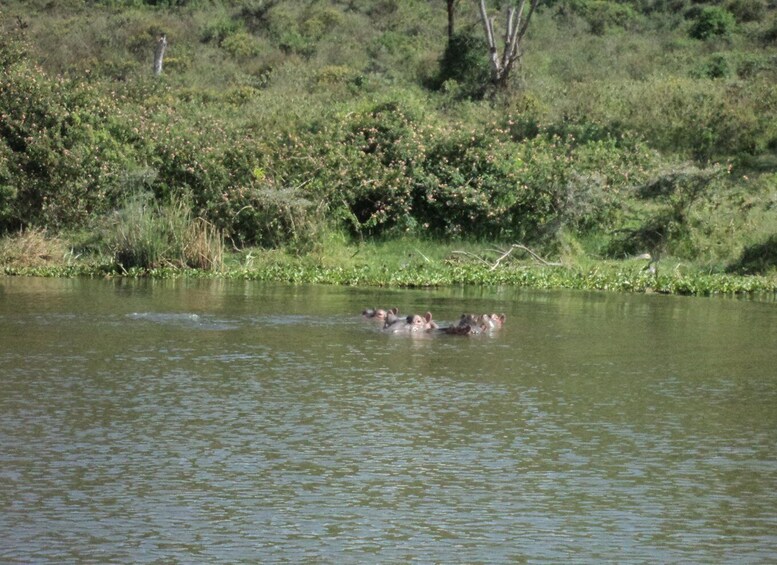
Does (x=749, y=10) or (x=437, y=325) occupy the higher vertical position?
(x=749, y=10)

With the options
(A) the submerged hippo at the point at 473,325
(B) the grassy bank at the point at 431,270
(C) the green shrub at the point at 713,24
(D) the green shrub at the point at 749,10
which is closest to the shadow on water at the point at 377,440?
(A) the submerged hippo at the point at 473,325

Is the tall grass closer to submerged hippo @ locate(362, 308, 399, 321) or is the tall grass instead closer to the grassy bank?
the grassy bank

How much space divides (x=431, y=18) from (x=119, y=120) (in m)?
29.6

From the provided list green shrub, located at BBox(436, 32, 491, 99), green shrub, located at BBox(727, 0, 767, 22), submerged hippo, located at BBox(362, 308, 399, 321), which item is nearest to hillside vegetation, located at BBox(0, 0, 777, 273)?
green shrub, located at BBox(436, 32, 491, 99)

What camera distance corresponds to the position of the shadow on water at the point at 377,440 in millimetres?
8266

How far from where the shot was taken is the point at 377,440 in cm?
1098

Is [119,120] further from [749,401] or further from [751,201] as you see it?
[749,401]

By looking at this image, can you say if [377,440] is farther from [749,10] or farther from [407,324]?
[749,10]

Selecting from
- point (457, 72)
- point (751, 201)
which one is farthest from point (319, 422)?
point (457, 72)

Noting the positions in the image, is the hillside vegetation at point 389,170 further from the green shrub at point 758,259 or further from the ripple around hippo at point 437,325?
the ripple around hippo at point 437,325

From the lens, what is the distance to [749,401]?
13.0 meters

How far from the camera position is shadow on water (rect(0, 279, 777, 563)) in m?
8.27

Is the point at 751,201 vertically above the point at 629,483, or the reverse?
the point at 751,201

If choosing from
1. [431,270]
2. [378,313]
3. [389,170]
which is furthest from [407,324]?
[389,170]
